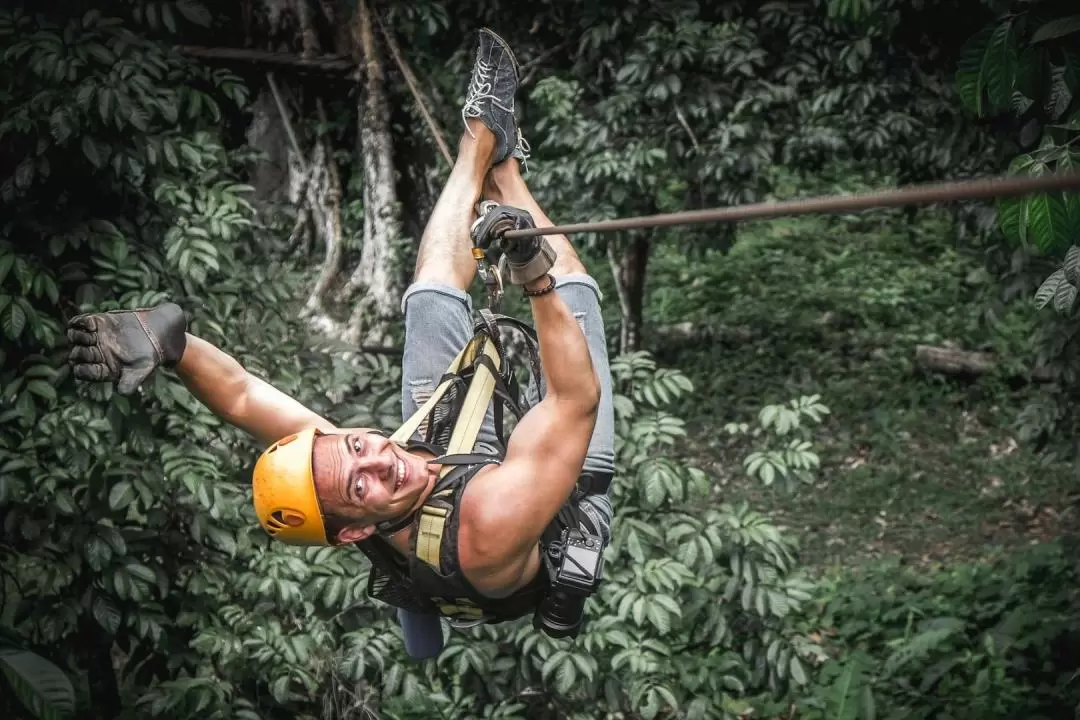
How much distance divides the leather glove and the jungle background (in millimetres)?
1017

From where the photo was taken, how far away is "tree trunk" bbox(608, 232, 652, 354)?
703cm

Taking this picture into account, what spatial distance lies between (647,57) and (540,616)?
3.28 meters

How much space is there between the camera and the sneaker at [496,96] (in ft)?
10.6

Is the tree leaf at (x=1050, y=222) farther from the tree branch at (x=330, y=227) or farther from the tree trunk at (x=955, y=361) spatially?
the tree trunk at (x=955, y=361)

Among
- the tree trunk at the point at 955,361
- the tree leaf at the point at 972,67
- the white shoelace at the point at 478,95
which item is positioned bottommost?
the tree trunk at the point at 955,361

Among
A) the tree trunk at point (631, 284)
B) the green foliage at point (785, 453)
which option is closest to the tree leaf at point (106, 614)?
the green foliage at point (785, 453)

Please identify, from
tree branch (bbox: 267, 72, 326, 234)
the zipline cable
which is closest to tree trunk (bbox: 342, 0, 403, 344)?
tree branch (bbox: 267, 72, 326, 234)

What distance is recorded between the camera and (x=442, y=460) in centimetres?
241

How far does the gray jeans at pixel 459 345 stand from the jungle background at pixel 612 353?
0.73m

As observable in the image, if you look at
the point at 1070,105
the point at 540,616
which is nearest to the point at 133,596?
the point at 540,616

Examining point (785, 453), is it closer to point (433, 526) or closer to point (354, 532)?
point (433, 526)

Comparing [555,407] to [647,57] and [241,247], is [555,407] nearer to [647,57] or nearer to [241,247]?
[241,247]

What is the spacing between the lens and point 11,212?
3.46m

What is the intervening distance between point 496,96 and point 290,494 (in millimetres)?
1468
